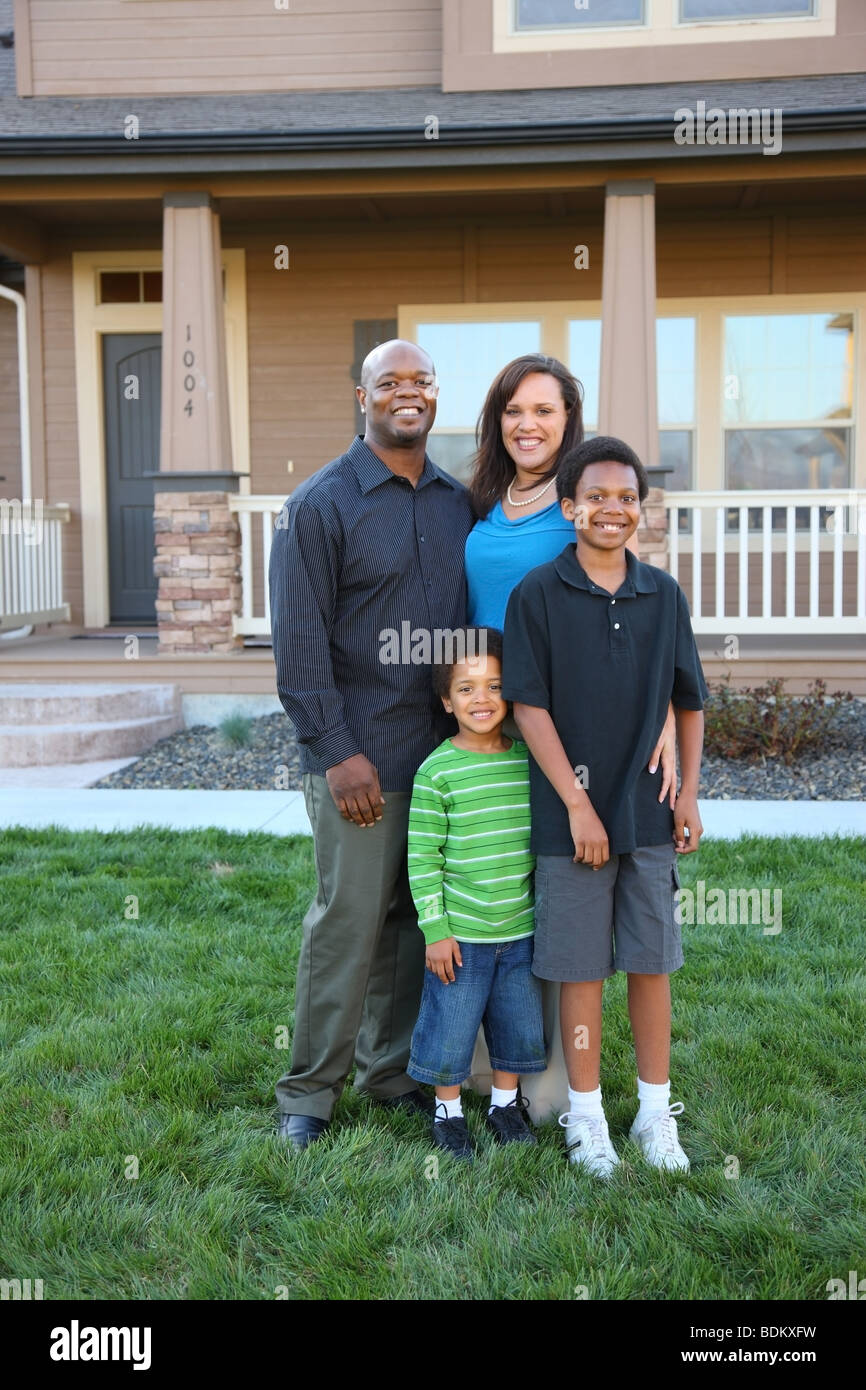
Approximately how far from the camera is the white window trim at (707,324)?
359 inches

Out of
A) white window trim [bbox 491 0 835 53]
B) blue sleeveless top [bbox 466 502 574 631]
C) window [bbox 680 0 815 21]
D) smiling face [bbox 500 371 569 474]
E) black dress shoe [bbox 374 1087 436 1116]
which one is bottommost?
black dress shoe [bbox 374 1087 436 1116]

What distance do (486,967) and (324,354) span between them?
754 cm

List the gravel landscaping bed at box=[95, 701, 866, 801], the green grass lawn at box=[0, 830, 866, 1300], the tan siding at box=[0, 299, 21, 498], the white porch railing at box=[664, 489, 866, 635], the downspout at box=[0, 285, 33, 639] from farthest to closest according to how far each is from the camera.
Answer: the tan siding at box=[0, 299, 21, 498] → the downspout at box=[0, 285, 33, 639] → the white porch railing at box=[664, 489, 866, 635] → the gravel landscaping bed at box=[95, 701, 866, 801] → the green grass lawn at box=[0, 830, 866, 1300]

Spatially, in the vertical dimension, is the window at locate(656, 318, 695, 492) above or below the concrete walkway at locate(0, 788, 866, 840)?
above

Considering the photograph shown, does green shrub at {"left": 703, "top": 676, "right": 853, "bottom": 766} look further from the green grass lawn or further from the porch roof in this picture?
the porch roof

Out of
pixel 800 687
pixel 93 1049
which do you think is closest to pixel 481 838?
pixel 93 1049

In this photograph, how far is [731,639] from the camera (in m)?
8.08

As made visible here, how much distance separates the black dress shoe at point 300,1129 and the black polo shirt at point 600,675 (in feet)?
2.82

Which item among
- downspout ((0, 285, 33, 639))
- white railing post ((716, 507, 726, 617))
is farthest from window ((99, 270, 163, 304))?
white railing post ((716, 507, 726, 617))

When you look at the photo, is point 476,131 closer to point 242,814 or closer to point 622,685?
point 242,814

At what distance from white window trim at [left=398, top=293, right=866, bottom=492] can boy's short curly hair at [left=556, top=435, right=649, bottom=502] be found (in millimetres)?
7000

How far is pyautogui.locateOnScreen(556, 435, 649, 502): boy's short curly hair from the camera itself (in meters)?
2.54

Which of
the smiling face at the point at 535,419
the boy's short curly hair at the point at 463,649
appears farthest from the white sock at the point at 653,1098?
the smiling face at the point at 535,419

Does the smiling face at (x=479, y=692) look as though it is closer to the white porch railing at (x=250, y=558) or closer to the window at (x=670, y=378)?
the white porch railing at (x=250, y=558)
